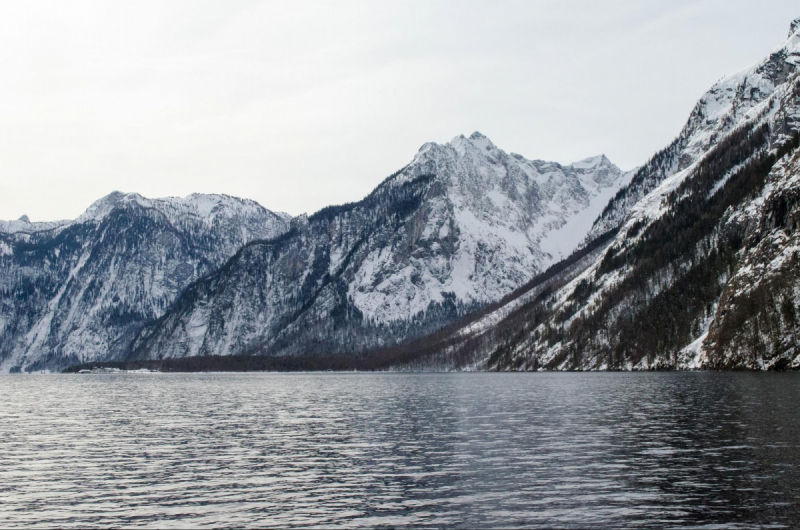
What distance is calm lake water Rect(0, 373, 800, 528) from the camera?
107 ft

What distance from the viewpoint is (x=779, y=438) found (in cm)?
5231

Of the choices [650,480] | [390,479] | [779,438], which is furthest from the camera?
[779,438]

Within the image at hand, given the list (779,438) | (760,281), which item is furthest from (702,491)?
(760,281)

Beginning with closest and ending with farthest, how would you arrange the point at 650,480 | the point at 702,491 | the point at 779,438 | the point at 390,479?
the point at 702,491
the point at 650,480
the point at 390,479
the point at 779,438

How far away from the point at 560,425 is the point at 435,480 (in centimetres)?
2926

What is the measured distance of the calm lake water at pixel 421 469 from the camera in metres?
32.8

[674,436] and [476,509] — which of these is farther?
[674,436]

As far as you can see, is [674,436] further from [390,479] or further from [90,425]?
[90,425]

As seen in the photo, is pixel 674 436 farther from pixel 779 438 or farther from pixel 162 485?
pixel 162 485

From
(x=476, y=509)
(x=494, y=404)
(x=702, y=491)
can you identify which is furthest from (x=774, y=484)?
(x=494, y=404)

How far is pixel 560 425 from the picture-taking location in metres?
67.6

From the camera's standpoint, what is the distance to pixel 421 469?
45.2 m

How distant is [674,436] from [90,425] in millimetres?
58256

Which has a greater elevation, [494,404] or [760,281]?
[760,281]
